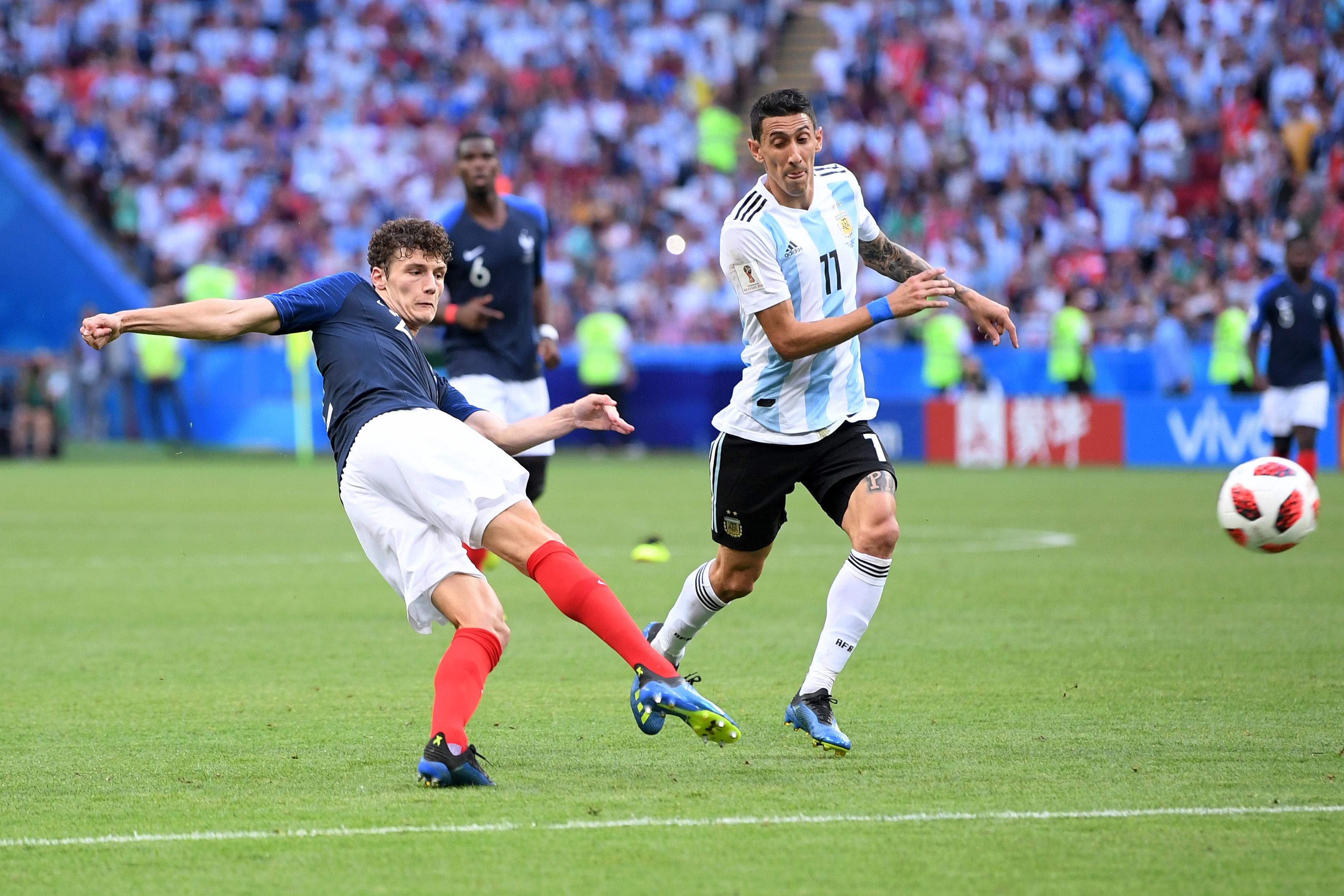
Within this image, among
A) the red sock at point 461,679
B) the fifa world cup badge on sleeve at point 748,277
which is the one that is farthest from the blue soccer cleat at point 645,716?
the fifa world cup badge on sleeve at point 748,277

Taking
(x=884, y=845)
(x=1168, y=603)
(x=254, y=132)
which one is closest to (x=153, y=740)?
(x=884, y=845)

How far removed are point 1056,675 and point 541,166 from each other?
23895 millimetres

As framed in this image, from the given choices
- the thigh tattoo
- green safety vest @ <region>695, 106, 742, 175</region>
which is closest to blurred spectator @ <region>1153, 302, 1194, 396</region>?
green safety vest @ <region>695, 106, 742, 175</region>

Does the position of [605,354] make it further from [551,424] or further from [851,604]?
[551,424]

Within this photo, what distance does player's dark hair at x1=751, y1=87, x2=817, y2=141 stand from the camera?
6.20m

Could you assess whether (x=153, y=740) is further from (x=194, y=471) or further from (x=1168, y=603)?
(x=194, y=471)

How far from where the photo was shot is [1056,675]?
7.46 m

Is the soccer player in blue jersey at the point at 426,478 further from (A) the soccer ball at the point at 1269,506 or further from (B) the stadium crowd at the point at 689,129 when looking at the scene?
(B) the stadium crowd at the point at 689,129

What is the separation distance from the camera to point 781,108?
620 centimetres

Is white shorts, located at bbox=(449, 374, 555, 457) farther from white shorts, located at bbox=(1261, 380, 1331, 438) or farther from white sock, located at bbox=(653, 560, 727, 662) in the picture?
white shorts, located at bbox=(1261, 380, 1331, 438)

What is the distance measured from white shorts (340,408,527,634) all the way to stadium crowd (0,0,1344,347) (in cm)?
1971

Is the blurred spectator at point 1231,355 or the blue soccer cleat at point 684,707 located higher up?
the blue soccer cleat at point 684,707

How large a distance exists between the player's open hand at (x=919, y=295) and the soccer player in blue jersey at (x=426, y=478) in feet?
3.31

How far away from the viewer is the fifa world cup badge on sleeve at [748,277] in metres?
6.19
